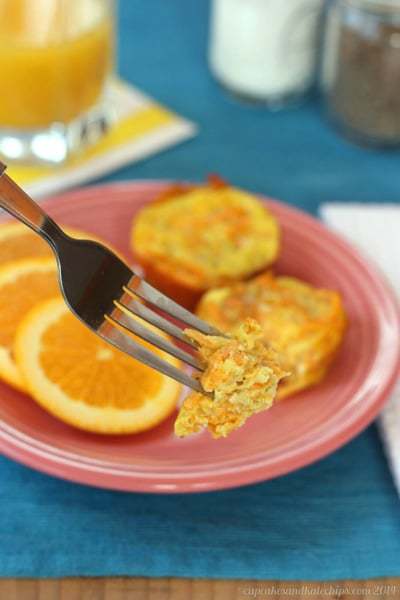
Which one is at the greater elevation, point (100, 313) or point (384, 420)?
point (100, 313)

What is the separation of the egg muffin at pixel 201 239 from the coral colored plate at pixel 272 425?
45 millimetres

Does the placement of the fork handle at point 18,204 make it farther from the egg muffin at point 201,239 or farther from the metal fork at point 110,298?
the egg muffin at point 201,239

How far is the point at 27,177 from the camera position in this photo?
4.38 feet

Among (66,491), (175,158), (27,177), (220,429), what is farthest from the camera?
(175,158)

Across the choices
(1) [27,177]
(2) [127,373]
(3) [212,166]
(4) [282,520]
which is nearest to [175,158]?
(3) [212,166]

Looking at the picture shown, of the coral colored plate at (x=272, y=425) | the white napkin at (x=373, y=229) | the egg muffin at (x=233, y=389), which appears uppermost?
the egg muffin at (x=233, y=389)

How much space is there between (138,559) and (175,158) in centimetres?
74

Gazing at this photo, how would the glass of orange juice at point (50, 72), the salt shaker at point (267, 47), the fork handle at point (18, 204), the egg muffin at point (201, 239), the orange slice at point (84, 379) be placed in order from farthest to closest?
the salt shaker at point (267, 47), the glass of orange juice at point (50, 72), the egg muffin at point (201, 239), the orange slice at point (84, 379), the fork handle at point (18, 204)

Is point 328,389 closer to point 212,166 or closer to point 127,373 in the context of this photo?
point 127,373

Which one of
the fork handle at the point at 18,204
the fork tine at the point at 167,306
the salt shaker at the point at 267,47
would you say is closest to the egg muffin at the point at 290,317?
the fork tine at the point at 167,306

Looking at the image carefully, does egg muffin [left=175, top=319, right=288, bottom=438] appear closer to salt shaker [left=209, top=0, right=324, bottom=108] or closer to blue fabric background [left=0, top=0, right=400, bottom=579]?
blue fabric background [left=0, top=0, right=400, bottom=579]

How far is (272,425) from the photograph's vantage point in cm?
92

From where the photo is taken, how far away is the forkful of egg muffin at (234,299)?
0.79m

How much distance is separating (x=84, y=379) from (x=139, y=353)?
0.13 meters
